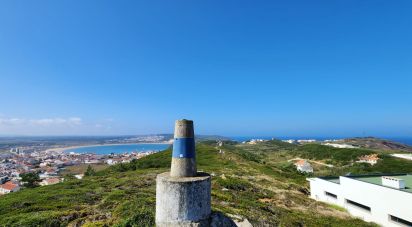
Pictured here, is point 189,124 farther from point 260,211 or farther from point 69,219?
point 260,211

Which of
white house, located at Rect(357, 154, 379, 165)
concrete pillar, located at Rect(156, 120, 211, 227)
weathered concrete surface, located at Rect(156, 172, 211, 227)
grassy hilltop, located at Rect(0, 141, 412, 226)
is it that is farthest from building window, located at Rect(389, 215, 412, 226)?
white house, located at Rect(357, 154, 379, 165)

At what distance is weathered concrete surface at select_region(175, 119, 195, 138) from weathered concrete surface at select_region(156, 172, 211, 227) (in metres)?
1.27

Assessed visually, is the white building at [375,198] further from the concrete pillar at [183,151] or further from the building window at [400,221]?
the concrete pillar at [183,151]

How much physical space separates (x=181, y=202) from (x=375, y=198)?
21723mm

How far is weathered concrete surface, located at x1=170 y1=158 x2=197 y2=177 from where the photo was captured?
8227 millimetres

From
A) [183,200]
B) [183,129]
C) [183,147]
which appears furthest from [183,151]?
[183,200]

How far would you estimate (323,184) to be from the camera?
1187 inches

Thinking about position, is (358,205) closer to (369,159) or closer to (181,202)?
(181,202)

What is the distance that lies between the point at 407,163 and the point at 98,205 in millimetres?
64776

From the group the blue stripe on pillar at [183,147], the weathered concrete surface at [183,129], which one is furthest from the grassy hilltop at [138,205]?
the weathered concrete surface at [183,129]

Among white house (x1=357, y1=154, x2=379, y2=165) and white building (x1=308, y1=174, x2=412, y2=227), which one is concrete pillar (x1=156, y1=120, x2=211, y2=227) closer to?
white building (x1=308, y1=174, x2=412, y2=227)

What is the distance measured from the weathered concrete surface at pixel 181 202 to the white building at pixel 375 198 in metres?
19.5

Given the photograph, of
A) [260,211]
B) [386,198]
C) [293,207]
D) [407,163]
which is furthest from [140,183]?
[407,163]

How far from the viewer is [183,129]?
8.40m
